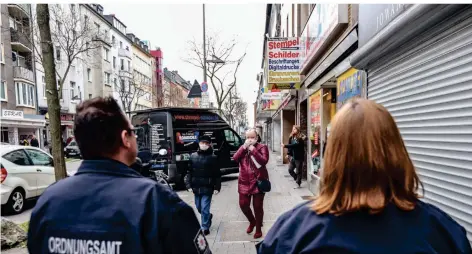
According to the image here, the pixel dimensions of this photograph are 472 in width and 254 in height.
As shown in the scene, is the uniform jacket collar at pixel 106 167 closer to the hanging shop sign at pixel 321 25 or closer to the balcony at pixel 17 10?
the hanging shop sign at pixel 321 25

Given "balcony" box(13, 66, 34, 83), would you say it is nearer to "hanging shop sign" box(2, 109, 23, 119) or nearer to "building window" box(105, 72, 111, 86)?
"hanging shop sign" box(2, 109, 23, 119)

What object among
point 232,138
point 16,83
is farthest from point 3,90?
point 232,138

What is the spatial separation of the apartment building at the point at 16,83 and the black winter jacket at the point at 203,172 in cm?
Result: 2430

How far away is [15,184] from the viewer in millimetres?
7918

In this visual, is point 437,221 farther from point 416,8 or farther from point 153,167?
point 153,167

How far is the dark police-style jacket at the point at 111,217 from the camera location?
1370 mm

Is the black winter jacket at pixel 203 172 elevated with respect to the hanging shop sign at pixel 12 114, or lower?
lower

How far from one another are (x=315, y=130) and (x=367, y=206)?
890 cm

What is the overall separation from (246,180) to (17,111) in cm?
2708

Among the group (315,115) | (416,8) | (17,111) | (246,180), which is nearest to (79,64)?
(17,111)

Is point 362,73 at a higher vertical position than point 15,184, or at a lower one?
higher

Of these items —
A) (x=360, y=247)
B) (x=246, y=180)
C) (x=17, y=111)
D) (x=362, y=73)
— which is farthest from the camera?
(x=17, y=111)

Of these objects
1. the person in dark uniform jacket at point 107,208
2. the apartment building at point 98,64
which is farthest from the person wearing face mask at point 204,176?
the apartment building at point 98,64

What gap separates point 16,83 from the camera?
90.2 feet
